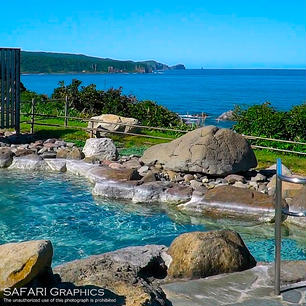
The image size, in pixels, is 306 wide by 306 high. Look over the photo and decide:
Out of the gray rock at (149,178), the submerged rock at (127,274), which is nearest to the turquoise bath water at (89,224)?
the gray rock at (149,178)

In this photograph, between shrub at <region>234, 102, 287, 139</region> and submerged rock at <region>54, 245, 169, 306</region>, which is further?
shrub at <region>234, 102, 287, 139</region>

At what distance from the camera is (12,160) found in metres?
14.2

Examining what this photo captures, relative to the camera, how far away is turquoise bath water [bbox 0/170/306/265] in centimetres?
875

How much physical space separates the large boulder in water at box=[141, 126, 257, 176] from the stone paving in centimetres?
605

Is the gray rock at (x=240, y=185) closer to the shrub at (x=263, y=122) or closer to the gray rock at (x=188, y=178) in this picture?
the gray rock at (x=188, y=178)

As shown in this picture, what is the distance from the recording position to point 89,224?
32.4 feet

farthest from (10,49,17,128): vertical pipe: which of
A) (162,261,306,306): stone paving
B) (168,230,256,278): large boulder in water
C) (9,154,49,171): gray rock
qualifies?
(162,261,306,306): stone paving

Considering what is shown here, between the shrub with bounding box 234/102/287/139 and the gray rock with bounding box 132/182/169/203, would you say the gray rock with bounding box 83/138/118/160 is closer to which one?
the gray rock with bounding box 132/182/169/203

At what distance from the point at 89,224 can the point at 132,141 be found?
7859 mm

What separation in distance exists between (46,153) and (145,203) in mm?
4663

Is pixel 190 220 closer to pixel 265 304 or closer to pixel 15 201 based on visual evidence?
pixel 15 201

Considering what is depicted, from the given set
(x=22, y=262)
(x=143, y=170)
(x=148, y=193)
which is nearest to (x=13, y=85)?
(x=143, y=170)

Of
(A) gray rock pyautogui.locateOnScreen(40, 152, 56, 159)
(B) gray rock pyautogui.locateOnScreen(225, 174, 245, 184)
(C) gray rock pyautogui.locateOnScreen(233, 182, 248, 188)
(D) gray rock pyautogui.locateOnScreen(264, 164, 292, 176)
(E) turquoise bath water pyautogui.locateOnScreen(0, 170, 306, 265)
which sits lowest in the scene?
(E) turquoise bath water pyautogui.locateOnScreen(0, 170, 306, 265)

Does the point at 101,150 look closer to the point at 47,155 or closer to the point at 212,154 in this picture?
the point at 47,155
